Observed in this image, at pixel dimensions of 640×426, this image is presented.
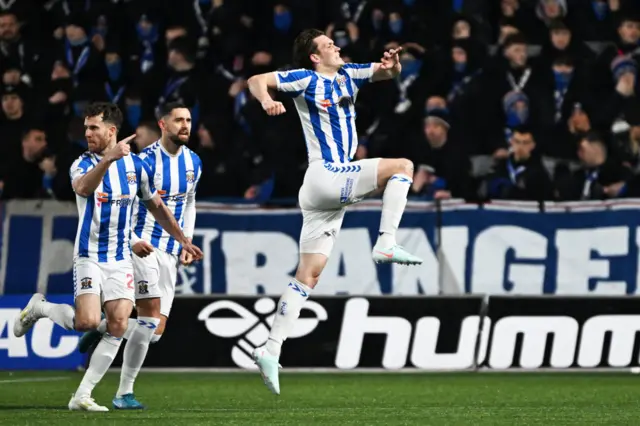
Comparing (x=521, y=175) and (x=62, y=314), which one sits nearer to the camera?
(x=62, y=314)

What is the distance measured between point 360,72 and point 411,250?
4.16 m

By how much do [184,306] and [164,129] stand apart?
11.1 ft

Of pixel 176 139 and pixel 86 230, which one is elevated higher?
pixel 176 139

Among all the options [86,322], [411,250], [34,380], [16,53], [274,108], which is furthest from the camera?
[16,53]

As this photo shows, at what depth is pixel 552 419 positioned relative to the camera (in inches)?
281

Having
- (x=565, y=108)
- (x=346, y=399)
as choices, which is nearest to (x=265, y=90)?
(x=346, y=399)

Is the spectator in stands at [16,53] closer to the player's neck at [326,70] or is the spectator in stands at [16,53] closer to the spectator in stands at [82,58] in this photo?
the spectator in stands at [82,58]

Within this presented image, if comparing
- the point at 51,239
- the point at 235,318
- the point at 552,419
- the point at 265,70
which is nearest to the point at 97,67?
the point at 265,70

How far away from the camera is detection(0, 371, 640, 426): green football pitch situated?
718cm

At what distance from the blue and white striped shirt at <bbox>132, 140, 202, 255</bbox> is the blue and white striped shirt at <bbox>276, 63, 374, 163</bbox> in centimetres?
124

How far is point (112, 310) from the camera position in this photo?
810 cm

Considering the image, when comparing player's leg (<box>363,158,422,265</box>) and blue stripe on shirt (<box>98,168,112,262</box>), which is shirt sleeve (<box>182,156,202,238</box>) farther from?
player's leg (<box>363,158,422,265</box>)

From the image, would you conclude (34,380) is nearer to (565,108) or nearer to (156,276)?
(156,276)

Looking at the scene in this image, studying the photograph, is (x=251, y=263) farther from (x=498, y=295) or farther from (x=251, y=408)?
(x=251, y=408)
